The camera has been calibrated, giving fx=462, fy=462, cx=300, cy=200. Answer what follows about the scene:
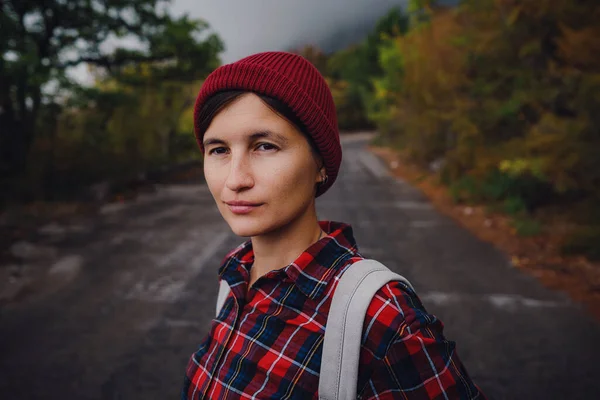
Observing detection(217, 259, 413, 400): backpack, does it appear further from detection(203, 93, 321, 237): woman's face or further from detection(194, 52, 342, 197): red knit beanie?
detection(194, 52, 342, 197): red knit beanie

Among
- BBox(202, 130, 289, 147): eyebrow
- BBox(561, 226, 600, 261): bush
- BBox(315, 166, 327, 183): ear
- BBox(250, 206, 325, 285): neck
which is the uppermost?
BBox(202, 130, 289, 147): eyebrow

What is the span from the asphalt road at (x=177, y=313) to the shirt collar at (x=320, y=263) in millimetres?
2515

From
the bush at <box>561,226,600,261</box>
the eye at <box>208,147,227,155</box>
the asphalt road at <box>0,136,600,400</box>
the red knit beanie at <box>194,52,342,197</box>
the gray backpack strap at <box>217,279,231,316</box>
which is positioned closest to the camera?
the red knit beanie at <box>194,52,342,197</box>

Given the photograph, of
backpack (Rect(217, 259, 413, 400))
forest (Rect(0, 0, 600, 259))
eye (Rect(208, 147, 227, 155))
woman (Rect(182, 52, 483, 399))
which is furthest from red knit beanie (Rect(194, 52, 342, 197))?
forest (Rect(0, 0, 600, 259))

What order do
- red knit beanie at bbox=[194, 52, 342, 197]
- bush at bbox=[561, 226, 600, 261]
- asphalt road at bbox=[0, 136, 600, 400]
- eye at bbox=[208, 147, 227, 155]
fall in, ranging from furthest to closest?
bush at bbox=[561, 226, 600, 261] → asphalt road at bbox=[0, 136, 600, 400] → eye at bbox=[208, 147, 227, 155] → red knit beanie at bbox=[194, 52, 342, 197]

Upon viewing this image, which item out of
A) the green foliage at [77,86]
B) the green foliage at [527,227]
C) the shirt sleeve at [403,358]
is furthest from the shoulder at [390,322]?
the green foliage at [77,86]

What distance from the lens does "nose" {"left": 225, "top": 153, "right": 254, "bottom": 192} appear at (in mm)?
1271

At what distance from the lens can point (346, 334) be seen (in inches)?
42.9

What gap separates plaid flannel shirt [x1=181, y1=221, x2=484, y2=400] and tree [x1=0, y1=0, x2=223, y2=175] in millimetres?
8516

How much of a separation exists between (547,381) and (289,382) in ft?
10.3

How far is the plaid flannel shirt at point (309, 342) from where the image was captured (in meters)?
1.05

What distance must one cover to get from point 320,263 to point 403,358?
14.6 inches

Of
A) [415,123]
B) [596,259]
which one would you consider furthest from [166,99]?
[596,259]

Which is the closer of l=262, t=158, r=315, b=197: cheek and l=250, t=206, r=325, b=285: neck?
l=262, t=158, r=315, b=197: cheek
